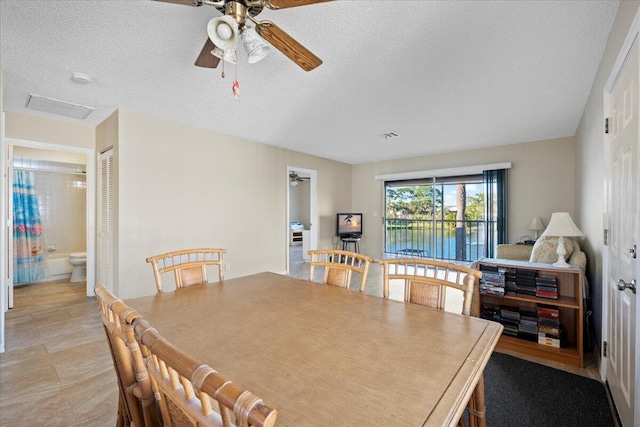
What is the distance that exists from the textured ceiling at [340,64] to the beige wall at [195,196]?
12.8 inches

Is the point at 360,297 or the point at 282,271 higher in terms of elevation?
the point at 360,297

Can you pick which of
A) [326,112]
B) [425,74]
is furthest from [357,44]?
[326,112]

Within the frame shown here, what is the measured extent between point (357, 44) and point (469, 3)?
2.72 feet

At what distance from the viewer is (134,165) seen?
336cm

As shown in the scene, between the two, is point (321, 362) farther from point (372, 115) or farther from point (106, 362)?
point (372, 115)

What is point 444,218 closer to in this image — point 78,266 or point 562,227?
point 562,227

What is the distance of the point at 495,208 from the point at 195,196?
511cm

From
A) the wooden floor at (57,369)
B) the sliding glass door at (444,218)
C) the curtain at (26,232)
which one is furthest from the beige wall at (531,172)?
the curtain at (26,232)

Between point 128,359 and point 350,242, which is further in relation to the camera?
point 350,242

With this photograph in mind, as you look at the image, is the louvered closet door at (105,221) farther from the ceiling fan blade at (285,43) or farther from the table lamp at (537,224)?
the table lamp at (537,224)

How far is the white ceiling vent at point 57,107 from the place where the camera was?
3035mm

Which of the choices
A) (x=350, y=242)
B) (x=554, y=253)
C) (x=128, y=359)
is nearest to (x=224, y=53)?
(x=128, y=359)

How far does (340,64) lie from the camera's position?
2.63 m

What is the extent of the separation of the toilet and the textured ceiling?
93.8 inches
